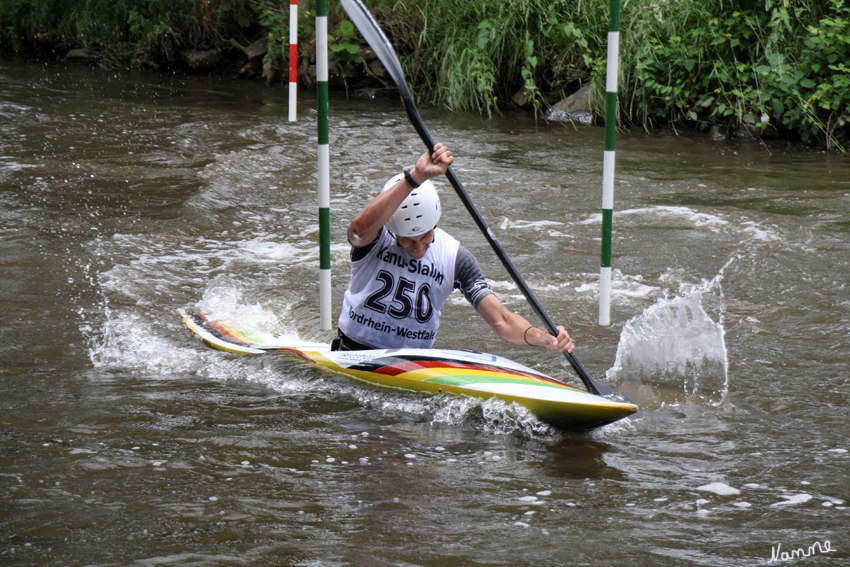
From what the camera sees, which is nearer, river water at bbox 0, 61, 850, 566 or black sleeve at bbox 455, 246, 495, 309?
river water at bbox 0, 61, 850, 566

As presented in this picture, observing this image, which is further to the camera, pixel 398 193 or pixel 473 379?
pixel 473 379

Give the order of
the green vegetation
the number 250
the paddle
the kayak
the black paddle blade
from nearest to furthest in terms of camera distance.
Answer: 1. the kayak
2. the paddle
3. the number 250
4. the black paddle blade
5. the green vegetation

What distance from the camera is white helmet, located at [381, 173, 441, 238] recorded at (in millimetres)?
3451

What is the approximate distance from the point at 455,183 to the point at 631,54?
7.43 meters

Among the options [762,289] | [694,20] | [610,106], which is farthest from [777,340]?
[694,20]

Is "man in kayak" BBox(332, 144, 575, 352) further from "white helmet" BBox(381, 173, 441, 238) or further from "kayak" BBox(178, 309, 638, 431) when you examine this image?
"kayak" BBox(178, 309, 638, 431)

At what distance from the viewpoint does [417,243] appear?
3600 mm

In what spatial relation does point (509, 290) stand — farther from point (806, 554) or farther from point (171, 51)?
point (171, 51)

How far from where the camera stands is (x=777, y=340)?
14.8 ft

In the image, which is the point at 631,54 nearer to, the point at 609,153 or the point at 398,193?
the point at 609,153

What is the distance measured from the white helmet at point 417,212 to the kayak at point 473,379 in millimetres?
594

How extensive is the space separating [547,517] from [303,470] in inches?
35.0

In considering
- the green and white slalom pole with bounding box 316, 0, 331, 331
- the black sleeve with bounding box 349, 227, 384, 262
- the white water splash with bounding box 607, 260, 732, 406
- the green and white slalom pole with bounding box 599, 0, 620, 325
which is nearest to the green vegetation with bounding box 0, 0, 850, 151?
the green and white slalom pole with bounding box 599, 0, 620, 325

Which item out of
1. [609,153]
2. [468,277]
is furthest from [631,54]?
[468,277]
